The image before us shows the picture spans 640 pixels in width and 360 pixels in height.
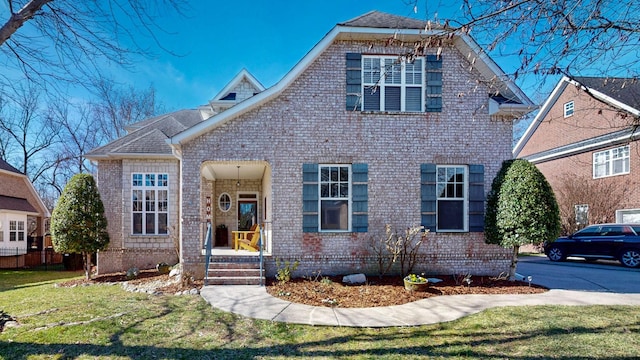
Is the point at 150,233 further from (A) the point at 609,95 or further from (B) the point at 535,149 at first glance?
(B) the point at 535,149

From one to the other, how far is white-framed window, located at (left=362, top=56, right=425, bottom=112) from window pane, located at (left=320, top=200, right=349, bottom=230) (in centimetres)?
284

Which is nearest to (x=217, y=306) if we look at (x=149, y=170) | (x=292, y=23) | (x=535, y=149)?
(x=149, y=170)

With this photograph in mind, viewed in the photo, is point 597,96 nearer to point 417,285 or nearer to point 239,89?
point 417,285

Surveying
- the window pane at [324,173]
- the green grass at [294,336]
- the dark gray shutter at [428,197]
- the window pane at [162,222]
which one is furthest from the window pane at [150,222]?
the dark gray shutter at [428,197]

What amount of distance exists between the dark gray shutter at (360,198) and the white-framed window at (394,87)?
1.79 meters

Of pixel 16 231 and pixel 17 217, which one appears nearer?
pixel 16 231

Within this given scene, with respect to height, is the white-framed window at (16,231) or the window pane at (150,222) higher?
the window pane at (150,222)

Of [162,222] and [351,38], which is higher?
[351,38]

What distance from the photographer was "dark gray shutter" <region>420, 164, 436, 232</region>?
9734mm

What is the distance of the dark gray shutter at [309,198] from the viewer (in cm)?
955

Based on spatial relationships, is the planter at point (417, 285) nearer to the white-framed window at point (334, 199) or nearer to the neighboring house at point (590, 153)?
the white-framed window at point (334, 199)

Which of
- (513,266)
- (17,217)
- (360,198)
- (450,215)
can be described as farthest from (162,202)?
(17,217)

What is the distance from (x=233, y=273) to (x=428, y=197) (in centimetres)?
575

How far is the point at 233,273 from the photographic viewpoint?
9117 mm
